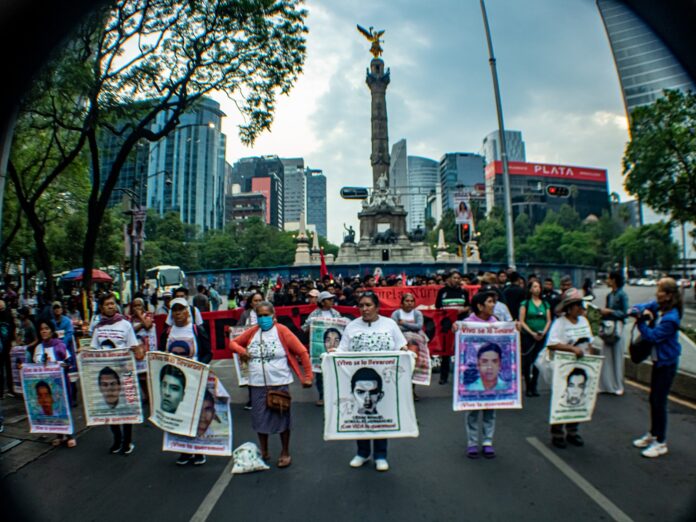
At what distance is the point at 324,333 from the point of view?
288 inches

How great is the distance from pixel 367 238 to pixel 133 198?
1548 inches

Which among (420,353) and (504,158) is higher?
(504,158)

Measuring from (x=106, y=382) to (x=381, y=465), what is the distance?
3378mm

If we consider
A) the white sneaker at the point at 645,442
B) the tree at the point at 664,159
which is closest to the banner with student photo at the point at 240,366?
the white sneaker at the point at 645,442

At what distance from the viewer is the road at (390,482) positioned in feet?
12.1

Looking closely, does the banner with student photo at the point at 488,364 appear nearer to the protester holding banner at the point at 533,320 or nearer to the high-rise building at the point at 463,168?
the protester holding banner at the point at 533,320

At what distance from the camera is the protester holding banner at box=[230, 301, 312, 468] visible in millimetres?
4758

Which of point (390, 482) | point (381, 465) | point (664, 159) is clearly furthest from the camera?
point (664, 159)

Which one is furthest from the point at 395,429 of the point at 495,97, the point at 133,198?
the point at 133,198

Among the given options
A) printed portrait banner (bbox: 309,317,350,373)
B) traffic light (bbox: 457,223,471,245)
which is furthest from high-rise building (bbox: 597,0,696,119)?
traffic light (bbox: 457,223,471,245)

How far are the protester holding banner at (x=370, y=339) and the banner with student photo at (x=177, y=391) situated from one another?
1592mm

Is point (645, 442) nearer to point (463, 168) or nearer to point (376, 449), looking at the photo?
point (376, 449)

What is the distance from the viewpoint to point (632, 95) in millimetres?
5922

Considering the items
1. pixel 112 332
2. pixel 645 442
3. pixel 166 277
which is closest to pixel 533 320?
pixel 645 442
